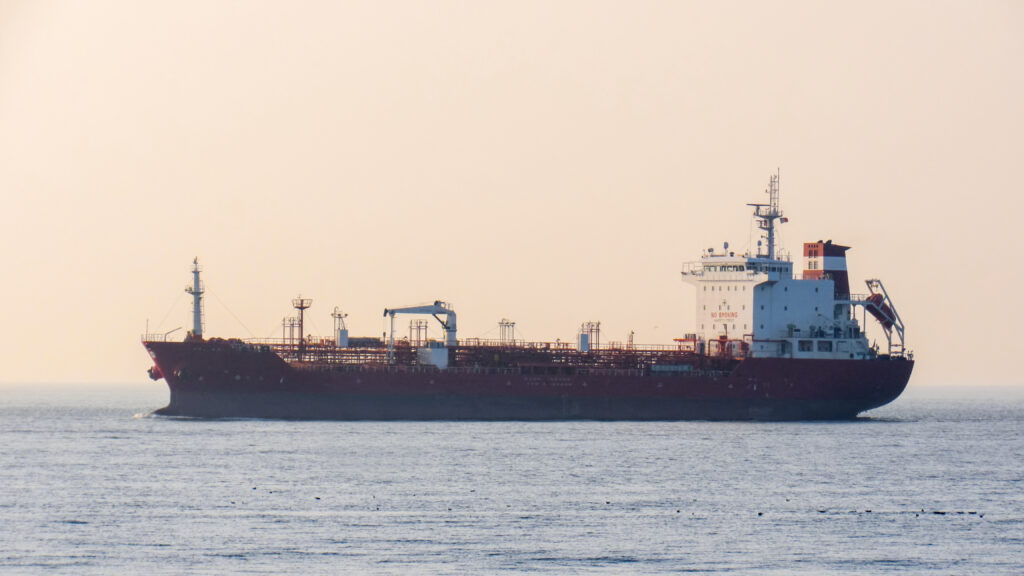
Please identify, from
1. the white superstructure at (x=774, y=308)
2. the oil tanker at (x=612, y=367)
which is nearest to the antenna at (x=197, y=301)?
the oil tanker at (x=612, y=367)

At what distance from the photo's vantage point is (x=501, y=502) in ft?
133

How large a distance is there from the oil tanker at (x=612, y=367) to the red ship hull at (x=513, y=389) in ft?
0.16

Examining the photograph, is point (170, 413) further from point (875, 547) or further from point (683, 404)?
point (875, 547)

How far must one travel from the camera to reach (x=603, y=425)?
68125mm

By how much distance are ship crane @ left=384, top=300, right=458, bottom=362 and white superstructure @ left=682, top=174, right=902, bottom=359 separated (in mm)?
13035

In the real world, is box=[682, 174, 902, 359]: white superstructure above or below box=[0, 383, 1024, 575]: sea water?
above

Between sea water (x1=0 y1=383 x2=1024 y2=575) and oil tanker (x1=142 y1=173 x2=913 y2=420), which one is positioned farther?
oil tanker (x1=142 y1=173 x2=913 y2=420)

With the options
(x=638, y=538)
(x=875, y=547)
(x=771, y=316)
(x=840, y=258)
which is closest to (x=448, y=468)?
(x=638, y=538)

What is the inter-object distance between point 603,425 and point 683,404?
5.49 meters

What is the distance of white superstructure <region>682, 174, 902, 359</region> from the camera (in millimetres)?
73688

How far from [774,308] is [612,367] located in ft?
29.3

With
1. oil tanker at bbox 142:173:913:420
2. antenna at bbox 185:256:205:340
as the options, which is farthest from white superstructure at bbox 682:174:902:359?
antenna at bbox 185:256:205:340

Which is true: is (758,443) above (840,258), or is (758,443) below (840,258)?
below

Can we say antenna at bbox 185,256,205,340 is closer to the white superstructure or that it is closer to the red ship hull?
the red ship hull
